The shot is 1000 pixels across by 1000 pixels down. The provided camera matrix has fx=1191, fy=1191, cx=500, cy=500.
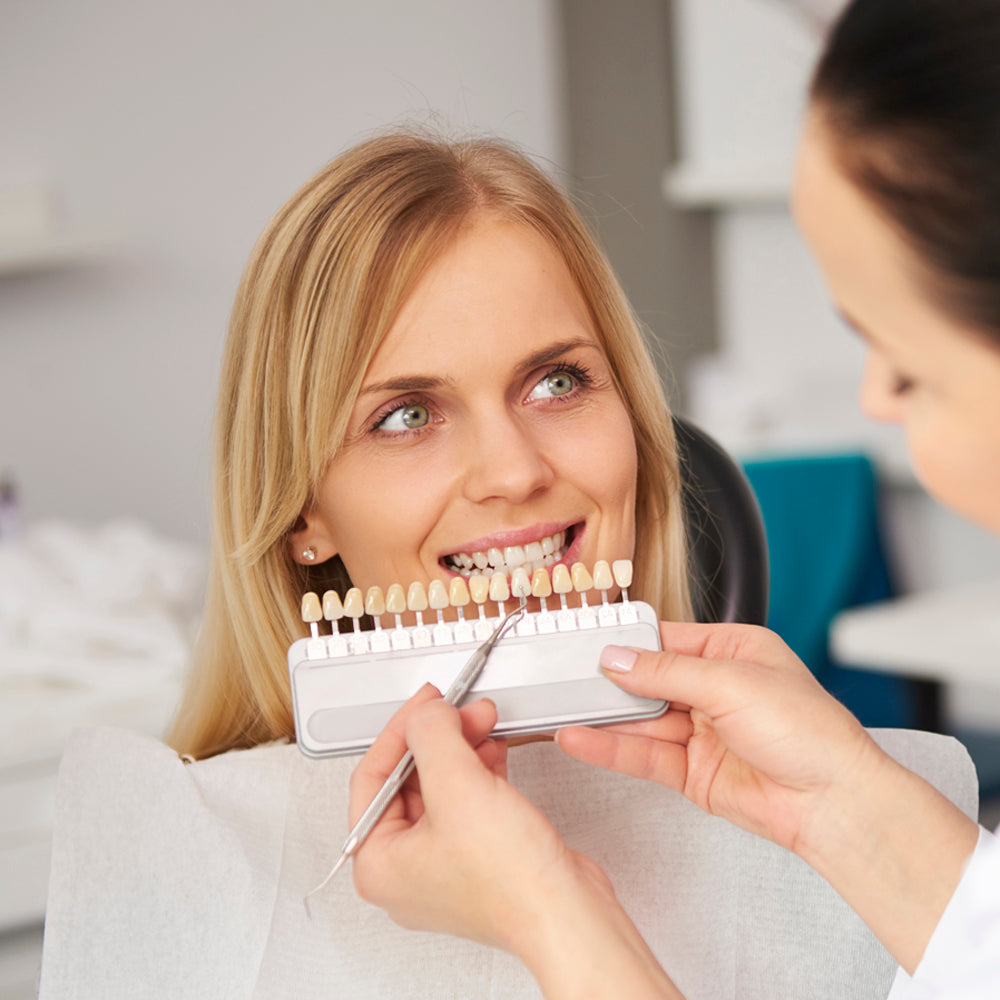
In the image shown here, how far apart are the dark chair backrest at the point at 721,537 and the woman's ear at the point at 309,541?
34 cm

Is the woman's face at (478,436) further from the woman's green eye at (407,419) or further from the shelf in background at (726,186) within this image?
the shelf in background at (726,186)

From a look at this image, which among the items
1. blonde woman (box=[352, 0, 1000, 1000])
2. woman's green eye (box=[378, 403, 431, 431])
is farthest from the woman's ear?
blonde woman (box=[352, 0, 1000, 1000])

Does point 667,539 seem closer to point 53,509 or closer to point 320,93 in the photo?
point 53,509

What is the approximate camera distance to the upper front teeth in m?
0.97

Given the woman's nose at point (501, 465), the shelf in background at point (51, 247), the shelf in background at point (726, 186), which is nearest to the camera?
the woman's nose at point (501, 465)

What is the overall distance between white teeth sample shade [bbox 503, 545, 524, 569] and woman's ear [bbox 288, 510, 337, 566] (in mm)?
166

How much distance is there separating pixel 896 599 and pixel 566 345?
80.1 inches

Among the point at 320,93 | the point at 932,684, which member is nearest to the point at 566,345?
the point at 932,684

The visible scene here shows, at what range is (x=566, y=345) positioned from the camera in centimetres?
101

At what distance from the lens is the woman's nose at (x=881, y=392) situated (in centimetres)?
60

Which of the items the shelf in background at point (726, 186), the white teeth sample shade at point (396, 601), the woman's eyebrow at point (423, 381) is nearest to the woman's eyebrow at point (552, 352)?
A: the woman's eyebrow at point (423, 381)

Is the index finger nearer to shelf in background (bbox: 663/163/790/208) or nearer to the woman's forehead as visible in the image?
the woman's forehead

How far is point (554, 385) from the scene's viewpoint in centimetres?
102

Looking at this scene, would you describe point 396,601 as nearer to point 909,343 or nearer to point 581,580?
point 581,580
